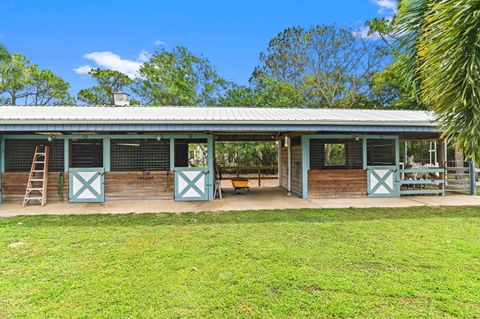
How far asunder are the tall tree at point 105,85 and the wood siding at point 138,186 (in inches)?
736

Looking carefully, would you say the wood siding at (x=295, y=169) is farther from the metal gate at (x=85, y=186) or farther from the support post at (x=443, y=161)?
the metal gate at (x=85, y=186)

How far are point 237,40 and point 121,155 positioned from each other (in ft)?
66.3

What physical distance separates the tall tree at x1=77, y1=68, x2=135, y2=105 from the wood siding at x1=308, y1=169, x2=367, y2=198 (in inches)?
823

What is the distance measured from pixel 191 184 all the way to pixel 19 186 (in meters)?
4.75

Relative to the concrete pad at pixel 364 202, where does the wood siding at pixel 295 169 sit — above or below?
above

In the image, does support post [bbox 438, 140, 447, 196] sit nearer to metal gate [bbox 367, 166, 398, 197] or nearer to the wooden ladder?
metal gate [bbox 367, 166, 398, 197]

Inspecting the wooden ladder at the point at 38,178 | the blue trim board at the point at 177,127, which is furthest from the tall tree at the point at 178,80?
the blue trim board at the point at 177,127

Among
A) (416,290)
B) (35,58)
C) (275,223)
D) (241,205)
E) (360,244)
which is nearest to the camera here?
(416,290)

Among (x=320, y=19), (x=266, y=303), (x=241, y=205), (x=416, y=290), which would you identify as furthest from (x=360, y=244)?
(x=320, y=19)

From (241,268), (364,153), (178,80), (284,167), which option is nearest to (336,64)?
(178,80)

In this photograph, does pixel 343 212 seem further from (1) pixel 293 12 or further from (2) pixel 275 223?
(1) pixel 293 12

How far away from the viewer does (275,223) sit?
534 centimetres

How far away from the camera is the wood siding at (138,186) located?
770 centimetres

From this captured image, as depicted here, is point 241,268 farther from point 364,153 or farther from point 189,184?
point 364,153
